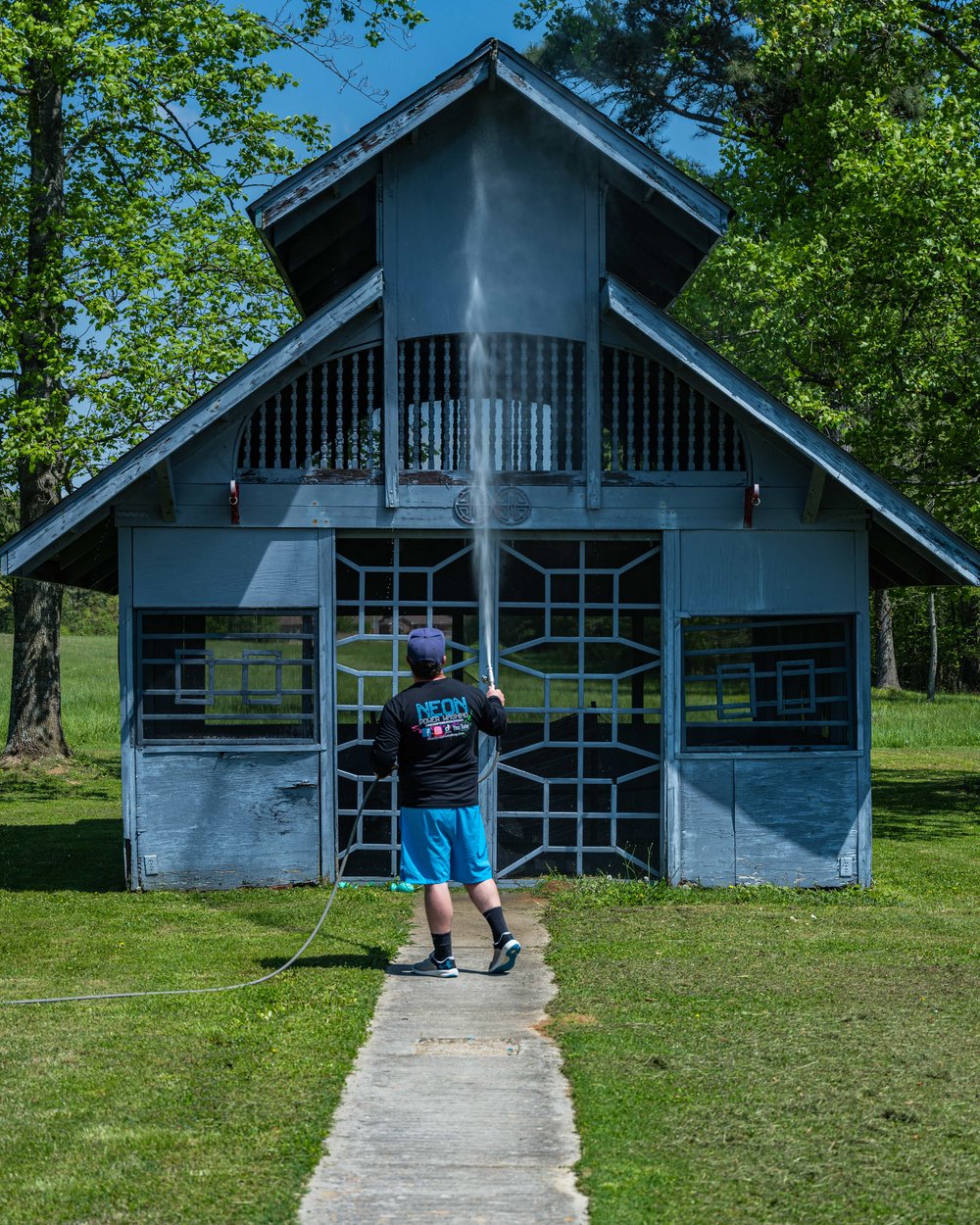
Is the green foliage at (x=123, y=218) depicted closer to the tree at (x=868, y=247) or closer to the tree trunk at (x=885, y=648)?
the tree at (x=868, y=247)

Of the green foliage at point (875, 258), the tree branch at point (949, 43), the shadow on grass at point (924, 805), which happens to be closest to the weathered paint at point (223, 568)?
the shadow on grass at point (924, 805)

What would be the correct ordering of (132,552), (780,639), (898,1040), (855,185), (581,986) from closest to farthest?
(898,1040) → (581,986) → (132,552) → (780,639) → (855,185)

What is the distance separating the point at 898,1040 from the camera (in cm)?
717

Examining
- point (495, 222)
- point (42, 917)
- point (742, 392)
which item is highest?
point (495, 222)

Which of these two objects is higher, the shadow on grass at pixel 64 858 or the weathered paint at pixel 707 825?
the weathered paint at pixel 707 825

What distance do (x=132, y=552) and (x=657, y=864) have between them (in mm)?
5049

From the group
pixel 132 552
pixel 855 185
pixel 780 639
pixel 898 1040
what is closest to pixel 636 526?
pixel 780 639

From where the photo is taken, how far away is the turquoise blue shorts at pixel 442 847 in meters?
8.51

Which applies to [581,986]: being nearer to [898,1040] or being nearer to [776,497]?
[898,1040]

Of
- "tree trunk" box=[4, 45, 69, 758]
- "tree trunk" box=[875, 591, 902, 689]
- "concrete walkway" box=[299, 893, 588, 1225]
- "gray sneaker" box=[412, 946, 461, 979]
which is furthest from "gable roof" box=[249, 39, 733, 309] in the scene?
"tree trunk" box=[875, 591, 902, 689]

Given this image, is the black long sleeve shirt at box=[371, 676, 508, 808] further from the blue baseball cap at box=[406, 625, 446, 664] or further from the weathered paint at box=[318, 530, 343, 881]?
the weathered paint at box=[318, 530, 343, 881]

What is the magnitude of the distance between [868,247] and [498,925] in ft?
45.9

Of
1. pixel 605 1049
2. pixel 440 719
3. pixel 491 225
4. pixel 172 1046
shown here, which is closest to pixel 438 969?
pixel 440 719

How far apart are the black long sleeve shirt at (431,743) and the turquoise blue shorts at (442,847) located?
0.07 metres
